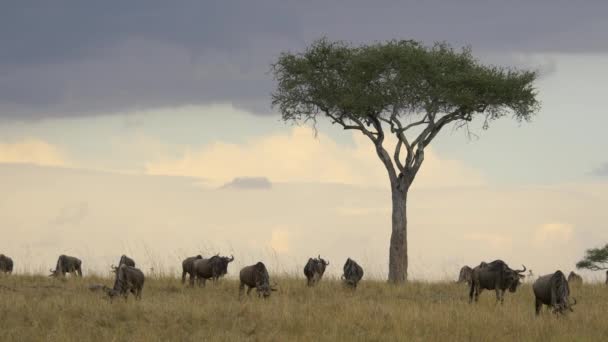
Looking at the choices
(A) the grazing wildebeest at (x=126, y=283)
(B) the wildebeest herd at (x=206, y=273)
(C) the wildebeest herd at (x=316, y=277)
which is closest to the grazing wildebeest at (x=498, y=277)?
(C) the wildebeest herd at (x=316, y=277)

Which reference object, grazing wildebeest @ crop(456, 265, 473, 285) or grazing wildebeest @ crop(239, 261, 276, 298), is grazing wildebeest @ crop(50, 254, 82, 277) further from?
grazing wildebeest @ crop(456, 265, 473, 285)

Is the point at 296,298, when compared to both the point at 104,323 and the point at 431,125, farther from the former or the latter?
the point at 431,125

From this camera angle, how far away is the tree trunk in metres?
40.6

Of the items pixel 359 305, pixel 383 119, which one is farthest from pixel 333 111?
pixel 359 305

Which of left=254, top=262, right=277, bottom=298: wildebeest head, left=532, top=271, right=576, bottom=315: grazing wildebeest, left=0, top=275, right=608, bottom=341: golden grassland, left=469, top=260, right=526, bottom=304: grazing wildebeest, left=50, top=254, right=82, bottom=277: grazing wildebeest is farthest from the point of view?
left=50, top=254, right=82, bottom=277: grazing wildebeest

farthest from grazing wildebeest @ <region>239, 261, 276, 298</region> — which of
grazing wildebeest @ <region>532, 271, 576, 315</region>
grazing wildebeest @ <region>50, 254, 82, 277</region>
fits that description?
grazing wildebeest @ <region>50, 254, 82, 277</region>

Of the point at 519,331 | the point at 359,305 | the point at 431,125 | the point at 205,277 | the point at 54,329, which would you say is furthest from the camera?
the point at 431,125

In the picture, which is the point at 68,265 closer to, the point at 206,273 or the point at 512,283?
the point at 206,273

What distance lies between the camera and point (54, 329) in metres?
22.5

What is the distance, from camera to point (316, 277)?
34.3 meters

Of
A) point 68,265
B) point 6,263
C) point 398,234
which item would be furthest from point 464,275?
point 6,263

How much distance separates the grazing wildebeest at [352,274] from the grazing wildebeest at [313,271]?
97cm

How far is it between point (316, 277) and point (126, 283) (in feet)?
28.3

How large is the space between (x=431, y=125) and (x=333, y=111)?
14.5 feet
